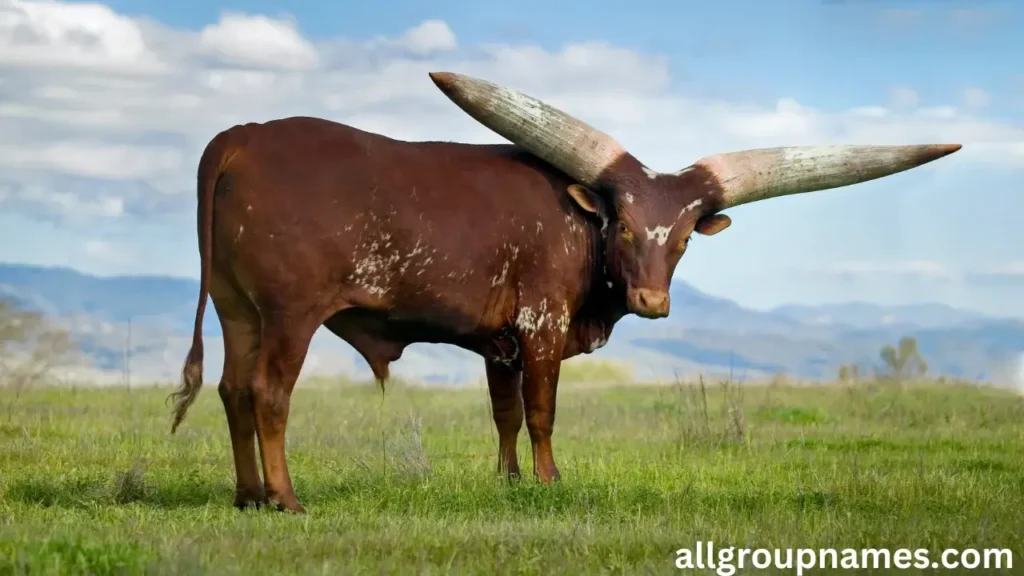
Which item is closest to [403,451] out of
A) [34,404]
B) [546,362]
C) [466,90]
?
[546,362]

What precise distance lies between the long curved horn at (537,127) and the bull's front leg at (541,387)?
1308 mm

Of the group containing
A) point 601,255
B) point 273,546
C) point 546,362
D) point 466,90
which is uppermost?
point 466,90

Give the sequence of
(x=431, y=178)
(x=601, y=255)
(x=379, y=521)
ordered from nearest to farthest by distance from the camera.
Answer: (x=379, y=521)
(x=431, y=178)
(x=601, y=255)

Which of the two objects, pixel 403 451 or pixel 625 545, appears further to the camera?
pixel 403 451

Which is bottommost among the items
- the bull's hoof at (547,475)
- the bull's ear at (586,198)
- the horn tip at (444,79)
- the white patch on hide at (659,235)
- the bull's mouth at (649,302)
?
the bull's hoof at (547,475)

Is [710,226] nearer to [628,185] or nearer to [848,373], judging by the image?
[628,185]

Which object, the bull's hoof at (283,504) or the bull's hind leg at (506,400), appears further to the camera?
the bull's hind leg at (506,400)

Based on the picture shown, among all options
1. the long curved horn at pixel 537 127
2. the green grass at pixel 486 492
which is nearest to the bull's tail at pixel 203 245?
the green grass at pixel 486 492

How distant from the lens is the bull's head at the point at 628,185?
33.1 feet

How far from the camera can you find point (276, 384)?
28.7 ft

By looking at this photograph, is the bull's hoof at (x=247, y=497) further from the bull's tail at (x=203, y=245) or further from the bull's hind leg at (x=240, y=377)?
the bull's tail at (x=203, y=245)

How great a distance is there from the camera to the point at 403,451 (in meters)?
10.0

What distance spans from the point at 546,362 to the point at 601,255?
0.97 meters

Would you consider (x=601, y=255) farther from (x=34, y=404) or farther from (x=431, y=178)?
(x=34, y=404)
